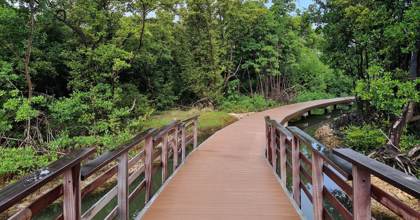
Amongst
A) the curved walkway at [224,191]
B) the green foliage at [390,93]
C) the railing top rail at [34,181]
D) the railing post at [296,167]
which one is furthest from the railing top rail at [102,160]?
the green foliage at [390,93]

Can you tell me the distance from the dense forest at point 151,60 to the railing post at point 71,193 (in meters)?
6.12

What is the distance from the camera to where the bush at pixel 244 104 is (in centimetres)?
1767

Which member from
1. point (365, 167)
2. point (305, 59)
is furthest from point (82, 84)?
point (305, 59)

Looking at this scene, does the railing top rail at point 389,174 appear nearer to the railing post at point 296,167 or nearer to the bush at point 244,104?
the railing post at point 296,167

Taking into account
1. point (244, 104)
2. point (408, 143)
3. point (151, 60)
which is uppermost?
point (151, 60)

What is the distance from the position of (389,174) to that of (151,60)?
12.5 m

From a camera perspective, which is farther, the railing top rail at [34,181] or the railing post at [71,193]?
the railing post at [71,193]

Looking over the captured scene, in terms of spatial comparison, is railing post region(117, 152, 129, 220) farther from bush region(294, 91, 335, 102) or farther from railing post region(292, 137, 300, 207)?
bush region(294, 91, 335, 102)

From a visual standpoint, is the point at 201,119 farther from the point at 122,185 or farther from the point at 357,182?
the point at 357,182

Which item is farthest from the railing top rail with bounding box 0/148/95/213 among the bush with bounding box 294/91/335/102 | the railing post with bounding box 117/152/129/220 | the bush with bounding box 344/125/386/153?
the bush with bounding box 294/91/335/102

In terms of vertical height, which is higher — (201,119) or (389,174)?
(389,174)

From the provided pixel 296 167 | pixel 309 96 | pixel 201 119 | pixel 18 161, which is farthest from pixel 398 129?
pixel 309 96

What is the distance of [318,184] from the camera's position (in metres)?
3.01

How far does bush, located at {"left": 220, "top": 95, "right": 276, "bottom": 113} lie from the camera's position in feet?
58.0
